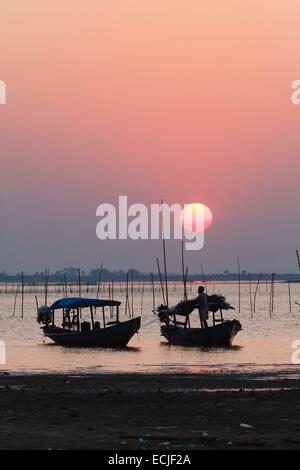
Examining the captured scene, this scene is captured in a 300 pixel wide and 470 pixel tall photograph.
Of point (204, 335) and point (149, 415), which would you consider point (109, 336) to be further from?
point (149, 415)

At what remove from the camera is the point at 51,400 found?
2097cm

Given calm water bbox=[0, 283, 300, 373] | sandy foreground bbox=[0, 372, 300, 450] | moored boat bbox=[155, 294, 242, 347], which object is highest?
moored boat bbox=[155, 294, 242, 347]

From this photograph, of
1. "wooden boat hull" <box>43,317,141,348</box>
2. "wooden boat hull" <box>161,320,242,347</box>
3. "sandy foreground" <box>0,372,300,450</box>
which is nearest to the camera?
"sandy foreground" <box>0,372,300,450</box>

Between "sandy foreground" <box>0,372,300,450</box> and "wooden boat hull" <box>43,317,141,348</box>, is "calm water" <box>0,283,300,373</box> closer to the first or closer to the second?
"wooden boat hull" <box>43,317,141,348</box>

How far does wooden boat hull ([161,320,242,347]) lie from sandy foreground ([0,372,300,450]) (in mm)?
19820

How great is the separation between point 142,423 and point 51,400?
13.4 feet

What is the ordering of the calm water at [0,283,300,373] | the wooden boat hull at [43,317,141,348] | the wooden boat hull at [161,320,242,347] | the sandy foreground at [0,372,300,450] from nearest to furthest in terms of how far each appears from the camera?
the sandy foreground at [0,372,300,450] < the calm water at [0,283,300,373] < the wooden boat hull at [161,320,242,347] < the wooden boat hull at [43,317,141,348]

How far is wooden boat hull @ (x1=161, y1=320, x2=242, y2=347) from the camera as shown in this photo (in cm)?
4725

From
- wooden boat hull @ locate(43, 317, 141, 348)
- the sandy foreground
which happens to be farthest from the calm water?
the sandy foreground

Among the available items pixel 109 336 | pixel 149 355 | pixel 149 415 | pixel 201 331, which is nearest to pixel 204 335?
pixel 201 331

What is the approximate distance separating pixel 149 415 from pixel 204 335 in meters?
28.9

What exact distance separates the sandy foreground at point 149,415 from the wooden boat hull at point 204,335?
19820 millimetres

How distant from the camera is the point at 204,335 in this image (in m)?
47.2

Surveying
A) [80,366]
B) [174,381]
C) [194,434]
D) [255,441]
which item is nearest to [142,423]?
[194,434]
